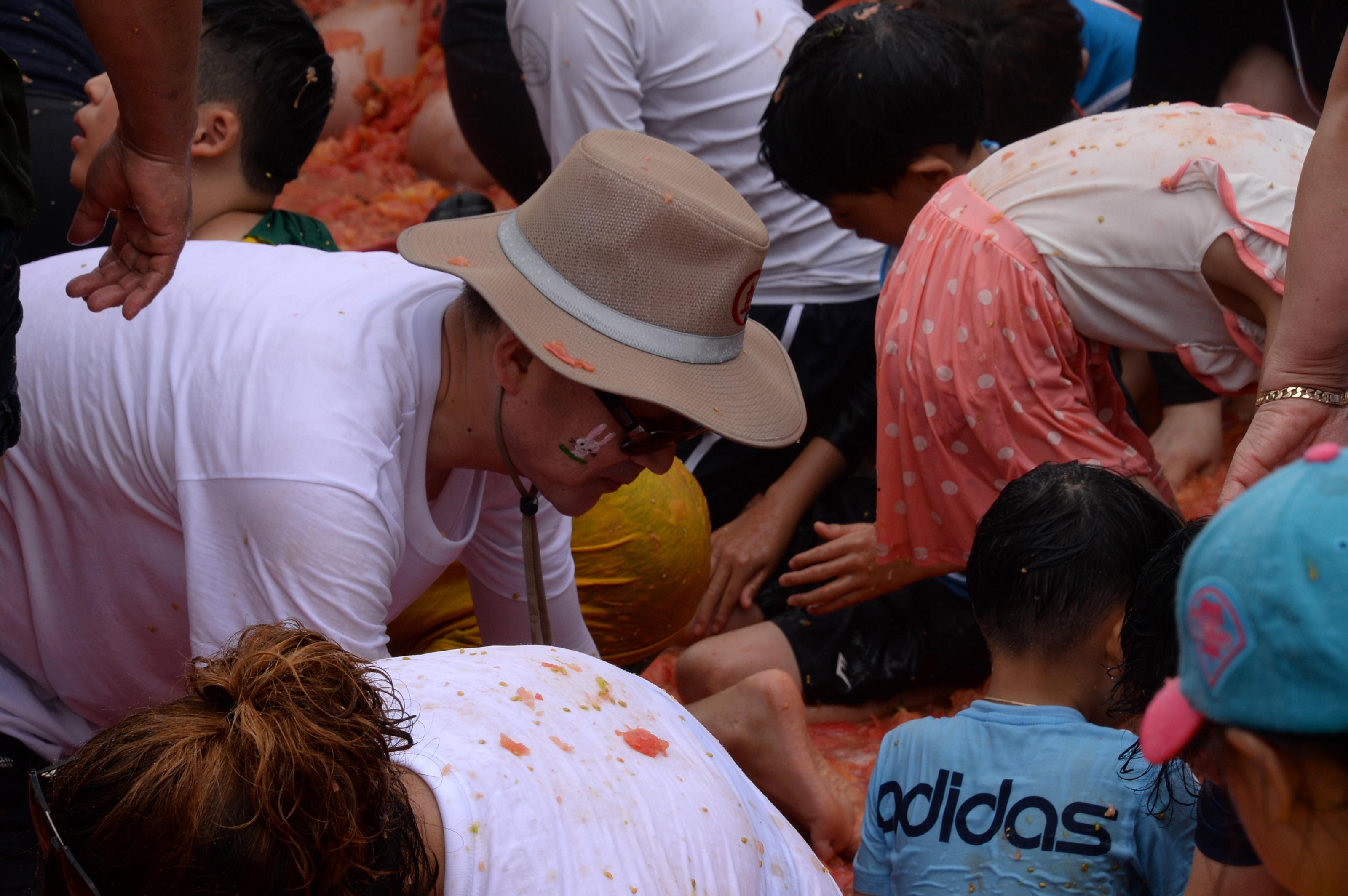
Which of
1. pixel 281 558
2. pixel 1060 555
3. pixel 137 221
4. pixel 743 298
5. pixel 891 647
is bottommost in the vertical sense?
pixel 891 647

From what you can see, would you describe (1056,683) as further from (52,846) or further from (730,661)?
(52,846)

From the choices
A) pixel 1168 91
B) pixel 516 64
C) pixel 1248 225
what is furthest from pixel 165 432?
pixel 1168 91

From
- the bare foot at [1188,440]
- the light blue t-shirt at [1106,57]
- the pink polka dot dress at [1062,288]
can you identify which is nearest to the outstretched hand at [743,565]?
the pink polka dot dress at [1062,288]

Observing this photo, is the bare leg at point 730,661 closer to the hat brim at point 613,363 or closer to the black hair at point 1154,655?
the hat brim at point 613,363

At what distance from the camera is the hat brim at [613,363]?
1522mm

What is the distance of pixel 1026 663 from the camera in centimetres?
164

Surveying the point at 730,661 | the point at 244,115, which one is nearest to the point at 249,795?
the point at 730,661

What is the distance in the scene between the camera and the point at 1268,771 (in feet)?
2.37

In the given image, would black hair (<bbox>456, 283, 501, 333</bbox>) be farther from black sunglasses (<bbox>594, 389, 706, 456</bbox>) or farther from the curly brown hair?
the curly brown hair

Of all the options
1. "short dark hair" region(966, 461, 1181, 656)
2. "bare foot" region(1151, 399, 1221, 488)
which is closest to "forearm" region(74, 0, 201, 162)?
"short dark hair" region(966, 461, 1181, 656)

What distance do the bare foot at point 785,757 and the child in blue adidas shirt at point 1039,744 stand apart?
1.36ft

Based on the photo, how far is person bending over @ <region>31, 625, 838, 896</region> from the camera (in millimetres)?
917

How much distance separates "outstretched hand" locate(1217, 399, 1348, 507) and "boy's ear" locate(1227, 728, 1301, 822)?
84cm

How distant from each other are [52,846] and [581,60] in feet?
7.88
